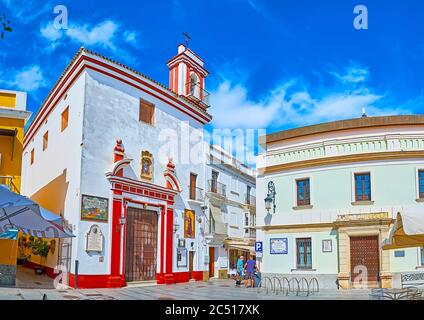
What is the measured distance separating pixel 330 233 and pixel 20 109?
13.4 meters

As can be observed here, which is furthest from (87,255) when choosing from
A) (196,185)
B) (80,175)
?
(196,185)

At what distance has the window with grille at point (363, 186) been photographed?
58.2 ft

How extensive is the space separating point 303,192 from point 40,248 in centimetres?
Answer: 1219

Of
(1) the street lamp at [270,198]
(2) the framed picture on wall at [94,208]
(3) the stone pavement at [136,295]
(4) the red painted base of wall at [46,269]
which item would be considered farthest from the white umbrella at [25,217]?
(1) the street lamp at [270,198]

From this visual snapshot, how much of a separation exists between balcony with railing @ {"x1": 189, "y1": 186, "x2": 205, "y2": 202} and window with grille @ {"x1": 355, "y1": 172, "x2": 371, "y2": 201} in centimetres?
949

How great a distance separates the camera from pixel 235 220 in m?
30.3

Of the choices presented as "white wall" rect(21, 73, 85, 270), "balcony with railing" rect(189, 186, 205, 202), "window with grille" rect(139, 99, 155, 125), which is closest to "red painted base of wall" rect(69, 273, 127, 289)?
"white wall" rect(21, 73, 85, 270)

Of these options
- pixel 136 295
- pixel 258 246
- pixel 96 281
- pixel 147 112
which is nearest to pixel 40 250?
pixel 96 281

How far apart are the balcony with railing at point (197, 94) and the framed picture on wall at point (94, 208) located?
9.88 m

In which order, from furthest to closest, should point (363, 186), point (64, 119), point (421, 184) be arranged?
point (64, 119) → point (363, 186) → point (421, 184)

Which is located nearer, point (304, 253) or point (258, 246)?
point (304, 253)

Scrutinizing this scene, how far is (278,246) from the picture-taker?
1908 centimetres

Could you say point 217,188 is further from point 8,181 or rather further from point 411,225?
point 411,225

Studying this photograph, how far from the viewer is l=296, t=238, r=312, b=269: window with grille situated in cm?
1831
